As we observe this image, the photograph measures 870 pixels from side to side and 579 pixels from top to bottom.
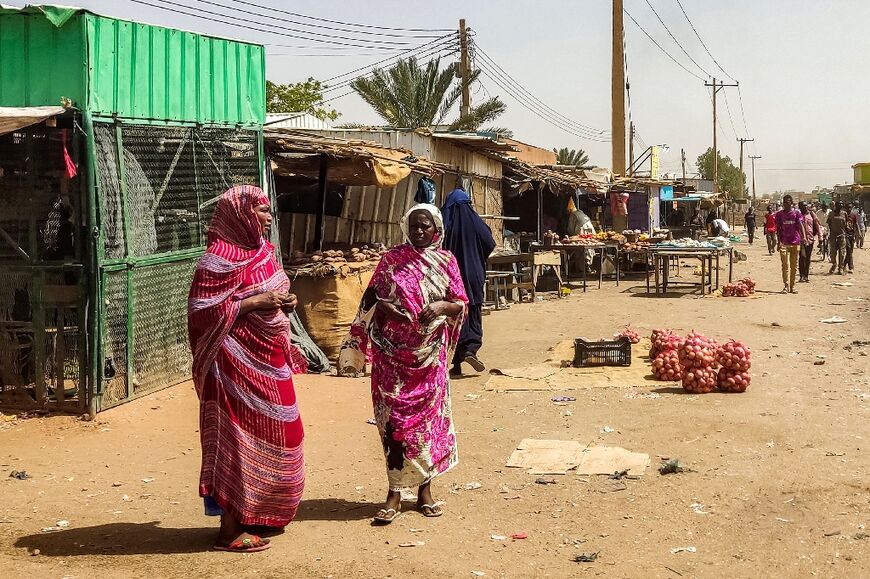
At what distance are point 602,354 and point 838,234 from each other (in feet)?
50.2

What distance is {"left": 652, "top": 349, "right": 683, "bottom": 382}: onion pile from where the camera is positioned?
375 inches

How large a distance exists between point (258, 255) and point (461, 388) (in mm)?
5061

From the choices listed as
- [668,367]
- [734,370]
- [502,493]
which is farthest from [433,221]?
[668,367]

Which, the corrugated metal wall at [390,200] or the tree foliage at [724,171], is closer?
the corrugated metal wall at [390,200]

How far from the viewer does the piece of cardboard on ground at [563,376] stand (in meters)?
9.60

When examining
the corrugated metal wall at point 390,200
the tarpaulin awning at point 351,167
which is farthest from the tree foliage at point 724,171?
the tarpaulin awning at point 351,167

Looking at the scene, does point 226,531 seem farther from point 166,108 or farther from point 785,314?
point 785,314

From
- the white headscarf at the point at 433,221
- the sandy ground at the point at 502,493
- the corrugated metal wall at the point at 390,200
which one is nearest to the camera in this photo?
the sandy ground at the point at 502,493

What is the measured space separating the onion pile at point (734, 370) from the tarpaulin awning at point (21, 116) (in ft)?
20.0

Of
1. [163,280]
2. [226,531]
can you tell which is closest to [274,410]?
[226,531]

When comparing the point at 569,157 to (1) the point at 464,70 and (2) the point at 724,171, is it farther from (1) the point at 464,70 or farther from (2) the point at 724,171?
(2) the point at 724,171

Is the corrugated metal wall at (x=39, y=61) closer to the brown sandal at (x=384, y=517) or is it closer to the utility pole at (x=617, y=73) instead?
the brown sandal at (x=384, y=517)

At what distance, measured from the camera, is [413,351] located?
17.9 ft

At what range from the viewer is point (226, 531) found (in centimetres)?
491
